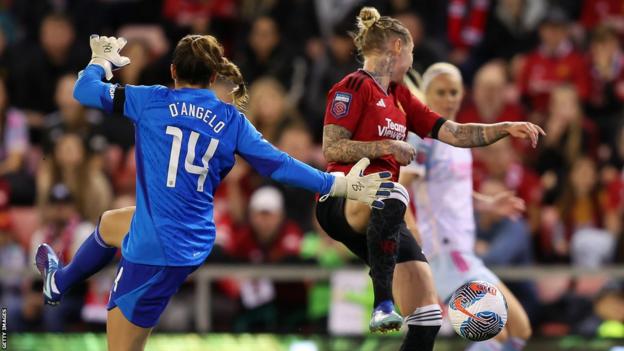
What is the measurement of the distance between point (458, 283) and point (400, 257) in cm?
122

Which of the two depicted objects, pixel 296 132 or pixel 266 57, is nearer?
pixel 296 132

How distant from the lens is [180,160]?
22.5 ft

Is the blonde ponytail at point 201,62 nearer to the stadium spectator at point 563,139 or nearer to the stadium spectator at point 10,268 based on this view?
the stadium spectator at point 10,268

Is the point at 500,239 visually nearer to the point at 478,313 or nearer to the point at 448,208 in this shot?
the point at 448,208

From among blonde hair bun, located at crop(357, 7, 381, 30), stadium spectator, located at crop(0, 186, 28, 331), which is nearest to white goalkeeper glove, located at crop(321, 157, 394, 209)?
blonde hair bun, located at crop(357, 7, 381, 30)

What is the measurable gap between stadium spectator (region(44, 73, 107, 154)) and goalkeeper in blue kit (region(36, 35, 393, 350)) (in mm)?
5609

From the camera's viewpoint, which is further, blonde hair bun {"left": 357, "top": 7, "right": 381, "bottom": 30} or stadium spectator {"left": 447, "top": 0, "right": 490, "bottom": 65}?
stadium spectator {"left": 447, "top": 0, "right": 490, "bottom": 65}

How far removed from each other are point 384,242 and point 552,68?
263 inches

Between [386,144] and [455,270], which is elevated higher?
[386,144]

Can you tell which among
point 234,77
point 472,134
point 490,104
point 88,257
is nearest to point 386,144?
point 472,134

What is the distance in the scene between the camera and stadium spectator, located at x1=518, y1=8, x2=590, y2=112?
13.3m

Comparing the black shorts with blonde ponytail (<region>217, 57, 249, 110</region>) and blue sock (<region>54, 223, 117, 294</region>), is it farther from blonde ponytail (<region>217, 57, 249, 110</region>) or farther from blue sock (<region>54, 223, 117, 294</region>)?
blue sock (<region>54, 223, 117, 294</region>)

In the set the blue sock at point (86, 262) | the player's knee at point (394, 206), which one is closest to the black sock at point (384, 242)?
the player's knee at point (394, 206)

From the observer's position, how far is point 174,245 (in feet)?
22.6
